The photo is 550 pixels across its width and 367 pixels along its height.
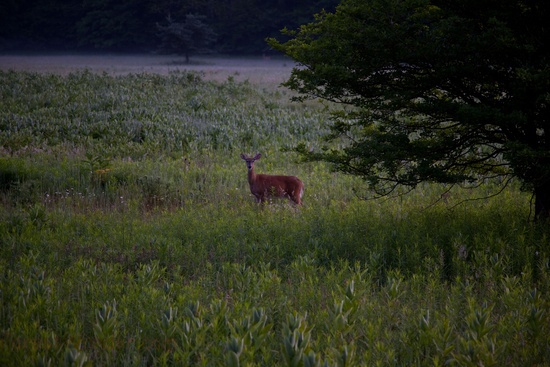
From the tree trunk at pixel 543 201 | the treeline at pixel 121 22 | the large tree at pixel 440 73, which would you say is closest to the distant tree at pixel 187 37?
the treeline at pixel 121 22

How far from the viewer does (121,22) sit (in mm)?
76062

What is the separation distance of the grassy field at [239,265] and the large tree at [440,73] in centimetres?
103

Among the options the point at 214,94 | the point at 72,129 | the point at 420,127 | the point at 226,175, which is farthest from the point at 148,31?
the point at 420,127

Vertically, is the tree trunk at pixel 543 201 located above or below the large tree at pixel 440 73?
below

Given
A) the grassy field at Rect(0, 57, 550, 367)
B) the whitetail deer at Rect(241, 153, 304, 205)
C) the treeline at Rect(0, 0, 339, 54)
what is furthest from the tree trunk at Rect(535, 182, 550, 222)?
the treeline at Rect(0, 0, 339, 54)

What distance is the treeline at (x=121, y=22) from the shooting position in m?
73.9

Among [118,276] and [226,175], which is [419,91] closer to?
[118,276]

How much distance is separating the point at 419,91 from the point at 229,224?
11.8 ft

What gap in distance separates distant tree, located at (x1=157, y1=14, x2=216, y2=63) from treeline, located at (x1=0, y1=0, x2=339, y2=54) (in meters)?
6.39

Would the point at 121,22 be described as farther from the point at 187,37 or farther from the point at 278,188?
the point at 278,188

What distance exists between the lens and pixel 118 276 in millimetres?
5715

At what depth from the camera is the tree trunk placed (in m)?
7.60

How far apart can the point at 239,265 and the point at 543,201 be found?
4711mm

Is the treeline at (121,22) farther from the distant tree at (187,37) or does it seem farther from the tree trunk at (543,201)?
the tree trunk at (543,201)
